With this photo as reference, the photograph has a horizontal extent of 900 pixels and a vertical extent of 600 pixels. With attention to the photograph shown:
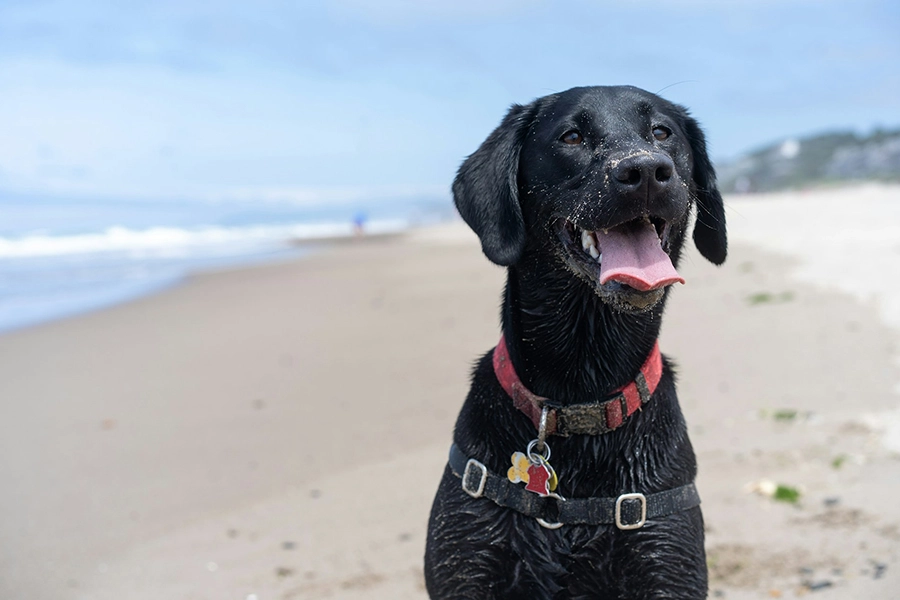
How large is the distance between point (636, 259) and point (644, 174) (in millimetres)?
273

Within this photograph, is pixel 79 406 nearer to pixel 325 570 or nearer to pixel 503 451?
pixel 325 570

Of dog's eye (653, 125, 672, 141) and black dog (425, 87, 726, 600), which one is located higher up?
dog's eye (653, 125, 672, 141)

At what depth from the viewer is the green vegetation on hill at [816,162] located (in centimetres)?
6041

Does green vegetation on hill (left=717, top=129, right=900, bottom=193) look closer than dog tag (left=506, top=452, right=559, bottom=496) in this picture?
Result: No

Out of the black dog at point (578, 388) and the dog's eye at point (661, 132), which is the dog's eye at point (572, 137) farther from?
the dog's eye at point (661, 132)

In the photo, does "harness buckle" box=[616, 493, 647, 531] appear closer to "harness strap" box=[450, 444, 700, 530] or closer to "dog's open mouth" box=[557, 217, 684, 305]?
"harness strap" box=[450, 444, 700, 530]

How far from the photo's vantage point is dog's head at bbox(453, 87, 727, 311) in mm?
2564

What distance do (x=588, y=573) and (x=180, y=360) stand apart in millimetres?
6677

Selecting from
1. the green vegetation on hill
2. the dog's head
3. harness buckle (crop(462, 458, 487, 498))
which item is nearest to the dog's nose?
the dog's head

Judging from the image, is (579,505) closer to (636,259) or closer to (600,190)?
(636,259)

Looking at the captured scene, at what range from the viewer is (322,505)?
497cm

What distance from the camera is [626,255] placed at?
2639 mm

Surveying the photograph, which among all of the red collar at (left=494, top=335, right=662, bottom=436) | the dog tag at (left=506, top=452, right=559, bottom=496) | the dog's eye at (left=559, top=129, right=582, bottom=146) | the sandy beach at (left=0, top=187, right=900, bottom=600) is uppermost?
the dog's eye at (left=559, top=129, right=582, bottom=146)

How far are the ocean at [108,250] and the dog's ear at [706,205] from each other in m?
9.73
